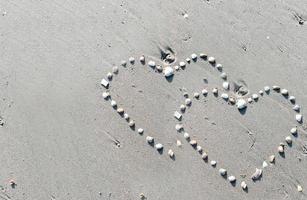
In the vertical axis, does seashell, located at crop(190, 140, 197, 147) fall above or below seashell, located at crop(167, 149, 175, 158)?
above

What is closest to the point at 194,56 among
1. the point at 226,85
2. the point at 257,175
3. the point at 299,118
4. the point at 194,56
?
the point at 194,56

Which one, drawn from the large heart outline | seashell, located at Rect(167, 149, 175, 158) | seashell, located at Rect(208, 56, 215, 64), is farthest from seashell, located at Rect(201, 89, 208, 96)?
seashell, located at Rect(167, 149, 175, 158)

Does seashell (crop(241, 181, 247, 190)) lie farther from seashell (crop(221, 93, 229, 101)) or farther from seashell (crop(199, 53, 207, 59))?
seashell (crop(199, 53, 207, 59))

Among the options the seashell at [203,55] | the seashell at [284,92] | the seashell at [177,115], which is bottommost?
the seashell at [177,115]

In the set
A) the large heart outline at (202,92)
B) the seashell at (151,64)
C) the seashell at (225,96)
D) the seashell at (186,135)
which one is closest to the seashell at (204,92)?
the large heart outline at (202,92)

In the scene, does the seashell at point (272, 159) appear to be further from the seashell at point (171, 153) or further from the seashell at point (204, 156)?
the seashell at point (171, 153)

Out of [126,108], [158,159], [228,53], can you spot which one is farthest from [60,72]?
[228,53]

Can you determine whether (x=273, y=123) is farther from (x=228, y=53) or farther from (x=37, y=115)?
(x=37, y=115)

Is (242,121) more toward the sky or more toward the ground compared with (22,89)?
more toward the sky

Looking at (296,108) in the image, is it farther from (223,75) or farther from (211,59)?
(211,59)
